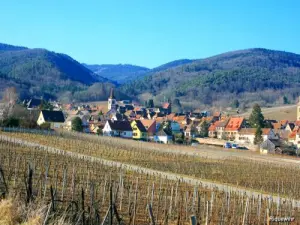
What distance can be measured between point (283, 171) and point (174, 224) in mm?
28358

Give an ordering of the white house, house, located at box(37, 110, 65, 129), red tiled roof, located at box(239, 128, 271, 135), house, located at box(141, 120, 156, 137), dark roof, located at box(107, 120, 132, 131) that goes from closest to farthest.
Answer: the white house, house, located at box(37, 110, 65, 129), red tiled roof, located at box(239, 128, 271, 135), dark roof, located at box(107, 120, 132, 131), house, located at box(141, 120, 156, 137)

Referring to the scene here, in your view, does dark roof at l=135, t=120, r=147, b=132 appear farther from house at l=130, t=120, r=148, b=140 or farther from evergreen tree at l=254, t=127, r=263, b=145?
evergreen tree at l=254, t=127, r=263, b=145

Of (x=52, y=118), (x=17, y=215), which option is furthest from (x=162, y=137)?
(x=17, y=215)

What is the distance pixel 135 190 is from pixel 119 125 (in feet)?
222

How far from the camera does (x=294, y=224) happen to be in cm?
1814

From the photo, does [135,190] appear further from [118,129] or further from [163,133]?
[118,129]

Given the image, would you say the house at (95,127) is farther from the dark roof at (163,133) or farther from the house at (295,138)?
the house at (295,138)

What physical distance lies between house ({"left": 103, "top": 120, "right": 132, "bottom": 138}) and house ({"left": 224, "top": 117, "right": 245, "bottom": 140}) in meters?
19.8

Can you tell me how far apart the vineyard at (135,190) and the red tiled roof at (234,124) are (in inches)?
1974

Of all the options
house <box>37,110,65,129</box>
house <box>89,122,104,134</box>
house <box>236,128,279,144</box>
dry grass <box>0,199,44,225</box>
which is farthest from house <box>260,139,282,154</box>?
dry grass <box>0,199,44,225</box>

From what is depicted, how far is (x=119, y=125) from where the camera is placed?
86.6 metres

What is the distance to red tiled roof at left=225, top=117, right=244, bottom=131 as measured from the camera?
95.1m

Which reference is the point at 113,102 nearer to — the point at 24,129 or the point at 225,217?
the point at 24,129

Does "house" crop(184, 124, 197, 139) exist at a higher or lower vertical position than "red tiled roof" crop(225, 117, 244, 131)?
lower
